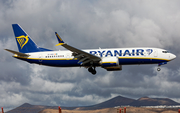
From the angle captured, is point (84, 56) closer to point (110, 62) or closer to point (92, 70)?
point (110, 62)

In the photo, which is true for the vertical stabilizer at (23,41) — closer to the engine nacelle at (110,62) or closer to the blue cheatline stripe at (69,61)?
the blue cheatline stripe at (69,61)

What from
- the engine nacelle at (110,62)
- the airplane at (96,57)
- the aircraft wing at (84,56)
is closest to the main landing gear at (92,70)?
the airplane at (96,57)

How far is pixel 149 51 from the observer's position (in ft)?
181

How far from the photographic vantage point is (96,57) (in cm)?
5528

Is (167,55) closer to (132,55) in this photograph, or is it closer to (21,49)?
(132,55)

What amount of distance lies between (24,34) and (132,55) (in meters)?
29.2

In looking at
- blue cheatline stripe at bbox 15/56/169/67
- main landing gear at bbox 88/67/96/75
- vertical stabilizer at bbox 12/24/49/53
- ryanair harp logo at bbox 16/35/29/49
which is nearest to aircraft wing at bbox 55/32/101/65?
blue cheatline stripe at bbox 15/56/169/67

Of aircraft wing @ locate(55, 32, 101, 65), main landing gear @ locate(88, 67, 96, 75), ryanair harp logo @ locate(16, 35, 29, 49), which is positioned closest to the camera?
aircraft wing @ locate(55, 32, 101, 65)

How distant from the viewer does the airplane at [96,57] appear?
2162 inches

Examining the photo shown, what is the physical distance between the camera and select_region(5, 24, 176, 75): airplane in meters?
54.9

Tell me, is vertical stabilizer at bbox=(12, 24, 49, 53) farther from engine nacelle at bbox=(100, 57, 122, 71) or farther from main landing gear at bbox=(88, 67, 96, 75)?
engine nacelle at bbox=(100, 57, 122, 71)

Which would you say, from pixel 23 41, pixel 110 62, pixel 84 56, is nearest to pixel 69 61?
pixel 84 56

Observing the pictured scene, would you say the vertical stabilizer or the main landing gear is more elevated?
the vertical stabilizer

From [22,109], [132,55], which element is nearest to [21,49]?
[132,55]
